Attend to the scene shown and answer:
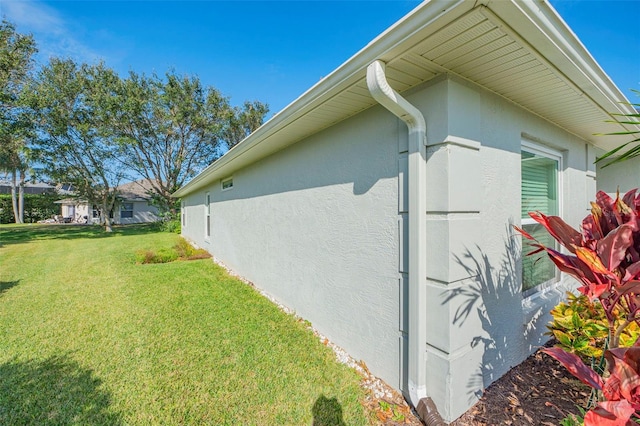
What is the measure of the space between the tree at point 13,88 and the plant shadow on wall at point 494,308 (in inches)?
698

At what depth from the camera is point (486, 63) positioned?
6.62 ft

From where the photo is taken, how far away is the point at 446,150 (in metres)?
2.07

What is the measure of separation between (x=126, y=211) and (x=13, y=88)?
16.2m

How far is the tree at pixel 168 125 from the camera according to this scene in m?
16.7

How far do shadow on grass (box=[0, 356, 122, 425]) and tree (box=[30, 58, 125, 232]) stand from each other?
16.4 meters

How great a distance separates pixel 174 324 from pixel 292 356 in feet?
6.55

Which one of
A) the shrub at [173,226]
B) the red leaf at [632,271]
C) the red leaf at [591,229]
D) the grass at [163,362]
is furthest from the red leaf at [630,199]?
the shrub at [173,226]

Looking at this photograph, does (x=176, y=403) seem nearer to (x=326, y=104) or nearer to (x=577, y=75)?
(x=326, y=104)

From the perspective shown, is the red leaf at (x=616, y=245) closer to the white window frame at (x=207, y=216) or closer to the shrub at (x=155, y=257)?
the shrub at (x=155, y=257)

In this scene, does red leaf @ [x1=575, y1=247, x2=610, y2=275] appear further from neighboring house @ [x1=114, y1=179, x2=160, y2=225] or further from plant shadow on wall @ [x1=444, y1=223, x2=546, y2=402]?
neighboring house @ [x1=114, y1=179, x2=160, y2=225]

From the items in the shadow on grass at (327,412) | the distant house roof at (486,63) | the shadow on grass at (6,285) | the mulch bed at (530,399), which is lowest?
the shadow on grass at (327,412)

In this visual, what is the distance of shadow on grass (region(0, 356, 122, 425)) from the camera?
86.4 inches

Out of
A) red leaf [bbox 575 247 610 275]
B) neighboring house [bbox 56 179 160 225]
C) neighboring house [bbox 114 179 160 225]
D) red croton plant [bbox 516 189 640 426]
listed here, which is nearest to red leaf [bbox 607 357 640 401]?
red croton plant [bbox 516 189 640 426]

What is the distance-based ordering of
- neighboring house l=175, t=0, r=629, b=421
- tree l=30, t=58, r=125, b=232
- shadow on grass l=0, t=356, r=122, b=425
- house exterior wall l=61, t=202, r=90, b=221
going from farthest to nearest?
house exterior wall l=61, t=202, r=90, b=221
tree l=30, t=58, r=125, b=232
shadow on grass l=0, t=356, r=122, b=425
neighboring house l=175, t=0, r=629, b=421
